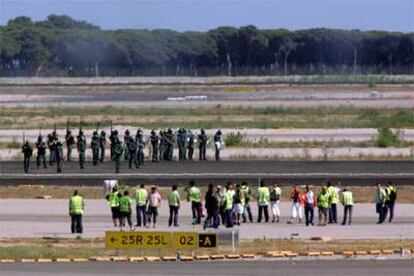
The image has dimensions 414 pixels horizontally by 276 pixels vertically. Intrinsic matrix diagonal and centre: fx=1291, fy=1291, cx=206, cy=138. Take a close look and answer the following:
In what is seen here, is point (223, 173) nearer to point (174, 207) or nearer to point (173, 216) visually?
point (173, 216)

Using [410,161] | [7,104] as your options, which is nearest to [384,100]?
[7,104]

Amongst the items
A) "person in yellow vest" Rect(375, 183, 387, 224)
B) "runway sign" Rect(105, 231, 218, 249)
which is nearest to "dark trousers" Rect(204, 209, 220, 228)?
"person in yellow vest" Rect(375, 183, 387, 224)

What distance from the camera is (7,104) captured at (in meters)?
125

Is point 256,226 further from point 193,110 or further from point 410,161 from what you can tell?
point 193,110

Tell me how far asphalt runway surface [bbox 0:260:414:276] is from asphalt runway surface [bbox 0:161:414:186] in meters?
18.2

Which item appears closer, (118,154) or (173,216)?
(173,216)

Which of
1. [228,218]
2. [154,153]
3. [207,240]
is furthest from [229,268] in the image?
[154,153]

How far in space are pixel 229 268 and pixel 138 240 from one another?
3583mm

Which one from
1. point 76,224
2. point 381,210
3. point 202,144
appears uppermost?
point 202,144

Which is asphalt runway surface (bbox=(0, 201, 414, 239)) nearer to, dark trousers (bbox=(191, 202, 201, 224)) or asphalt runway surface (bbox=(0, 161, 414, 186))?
dark trousers (bbox=(191, 202, 201, 224))

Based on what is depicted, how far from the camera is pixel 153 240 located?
33.6 m

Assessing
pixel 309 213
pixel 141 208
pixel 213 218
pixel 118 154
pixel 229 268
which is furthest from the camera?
pixel 118 154

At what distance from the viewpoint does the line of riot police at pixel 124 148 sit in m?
55.4

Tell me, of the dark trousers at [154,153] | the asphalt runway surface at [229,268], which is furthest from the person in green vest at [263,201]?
the dark trousers at [154,153]
